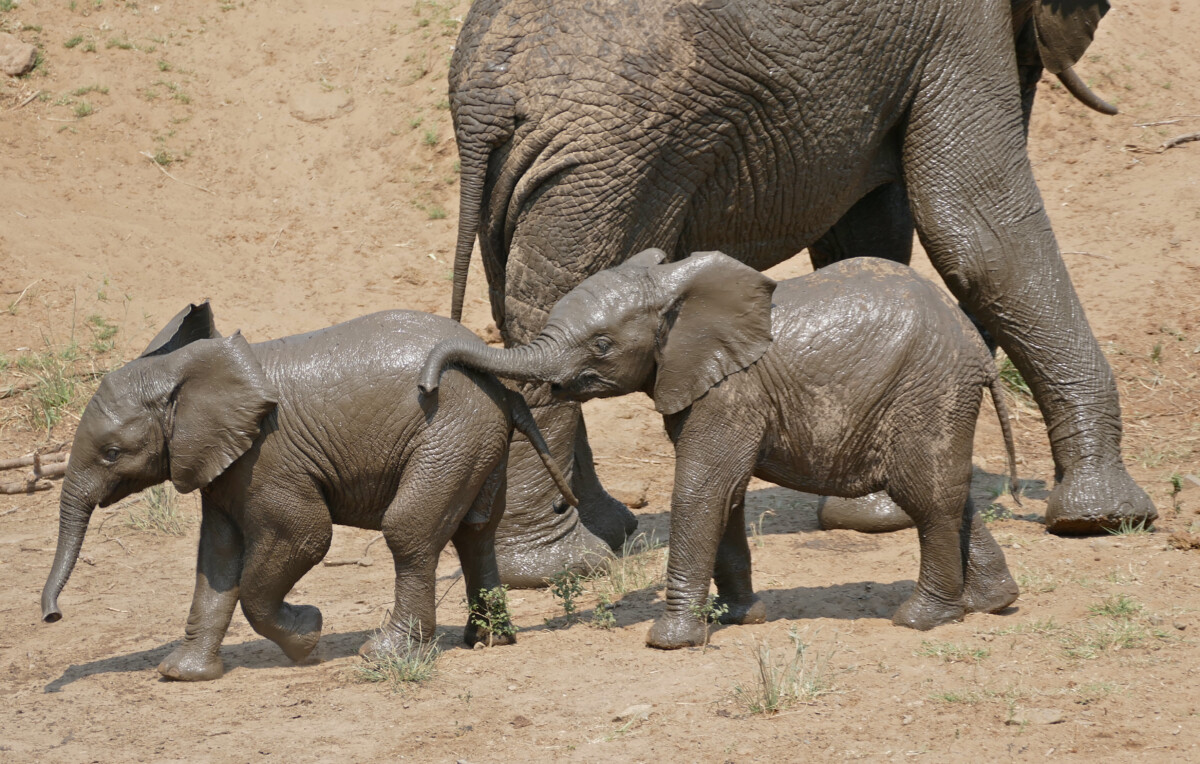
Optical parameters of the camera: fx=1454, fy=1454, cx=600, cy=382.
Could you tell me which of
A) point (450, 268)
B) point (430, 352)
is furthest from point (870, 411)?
point (450, 268)

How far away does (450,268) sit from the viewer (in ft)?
40.3

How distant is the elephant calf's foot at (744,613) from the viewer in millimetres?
6109

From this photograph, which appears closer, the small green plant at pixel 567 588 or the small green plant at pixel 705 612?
the small green plant at pixel 705 612

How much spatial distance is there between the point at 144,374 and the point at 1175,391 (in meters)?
7.25

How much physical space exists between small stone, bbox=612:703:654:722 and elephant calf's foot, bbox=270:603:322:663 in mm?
1502

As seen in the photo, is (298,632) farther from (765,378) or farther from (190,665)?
(765,378)

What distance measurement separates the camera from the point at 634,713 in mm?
5000

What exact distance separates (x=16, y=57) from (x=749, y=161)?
909cm

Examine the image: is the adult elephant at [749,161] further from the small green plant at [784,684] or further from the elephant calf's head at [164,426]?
the small green plant at [784,684]

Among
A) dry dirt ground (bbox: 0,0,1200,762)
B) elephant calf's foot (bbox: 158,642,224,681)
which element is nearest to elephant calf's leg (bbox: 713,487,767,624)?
dry dirt ground (bbox: 0,0,1200,762)

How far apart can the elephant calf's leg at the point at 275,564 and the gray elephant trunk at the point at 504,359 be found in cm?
76

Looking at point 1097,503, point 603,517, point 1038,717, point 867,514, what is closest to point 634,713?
point 1038,717

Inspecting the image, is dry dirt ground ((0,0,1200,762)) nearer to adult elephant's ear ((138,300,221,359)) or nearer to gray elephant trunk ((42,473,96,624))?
gray elephant trunk ((42,473,96,624))

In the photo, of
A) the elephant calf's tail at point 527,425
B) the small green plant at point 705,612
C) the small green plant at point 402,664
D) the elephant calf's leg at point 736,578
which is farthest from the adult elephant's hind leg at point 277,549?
the elephant calf's leg at point 736,578
